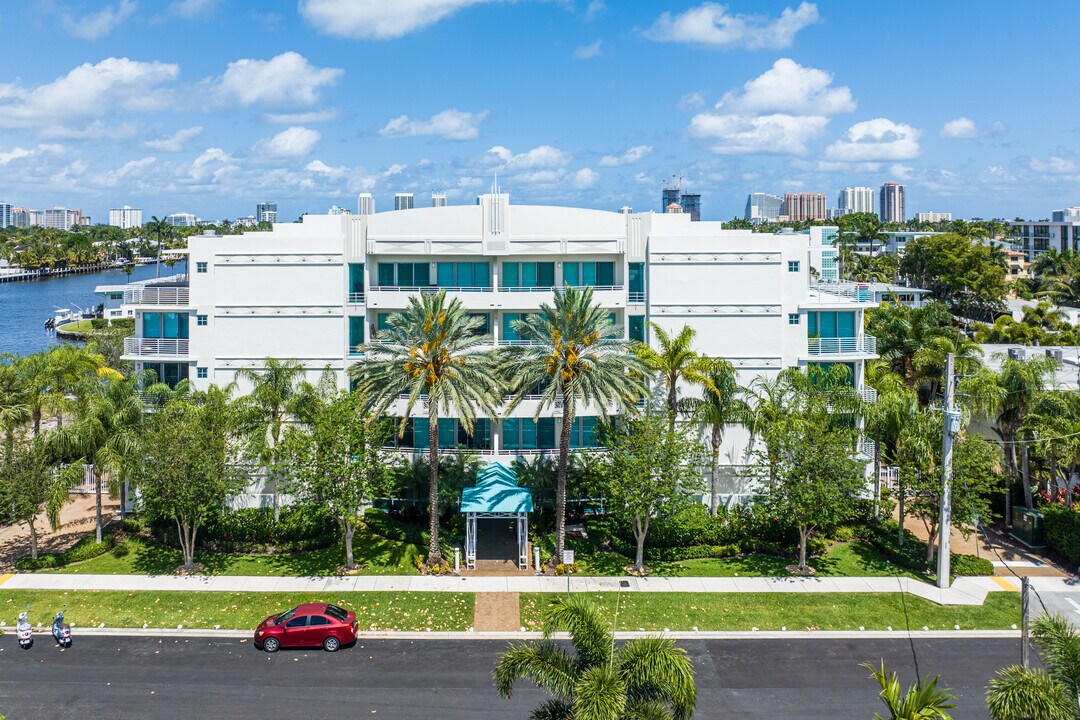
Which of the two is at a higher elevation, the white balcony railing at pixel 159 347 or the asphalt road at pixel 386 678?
the white balcony railing at pixel 159 347

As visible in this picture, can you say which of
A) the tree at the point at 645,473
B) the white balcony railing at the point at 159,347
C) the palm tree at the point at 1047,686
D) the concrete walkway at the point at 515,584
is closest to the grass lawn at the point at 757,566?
the concrete walkway at the point at 515,584

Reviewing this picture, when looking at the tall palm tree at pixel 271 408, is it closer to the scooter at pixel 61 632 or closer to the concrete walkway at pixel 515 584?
the concrete walkway at pixel 515 584

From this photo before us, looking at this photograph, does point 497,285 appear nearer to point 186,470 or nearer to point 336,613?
point 186,470

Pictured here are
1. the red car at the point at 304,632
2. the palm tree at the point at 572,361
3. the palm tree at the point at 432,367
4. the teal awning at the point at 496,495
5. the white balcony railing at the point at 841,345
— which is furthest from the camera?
the white balcony railing at the point at 841,345

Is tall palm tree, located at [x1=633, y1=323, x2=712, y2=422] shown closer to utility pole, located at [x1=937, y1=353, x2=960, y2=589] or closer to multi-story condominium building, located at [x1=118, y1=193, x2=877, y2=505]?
multi-story condominium building, located at [x1=118, y1=193, x2=877, y2=505]

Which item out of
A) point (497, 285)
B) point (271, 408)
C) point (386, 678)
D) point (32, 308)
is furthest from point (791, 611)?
point (32, 308)

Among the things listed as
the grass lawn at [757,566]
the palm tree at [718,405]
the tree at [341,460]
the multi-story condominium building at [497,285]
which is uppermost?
the multi-story condominium building at [497,285]

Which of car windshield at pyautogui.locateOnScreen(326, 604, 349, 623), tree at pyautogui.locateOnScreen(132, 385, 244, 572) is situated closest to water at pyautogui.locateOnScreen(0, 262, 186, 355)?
tree at pyautogui.locateOnScreen(132, 385, 244, 572)
